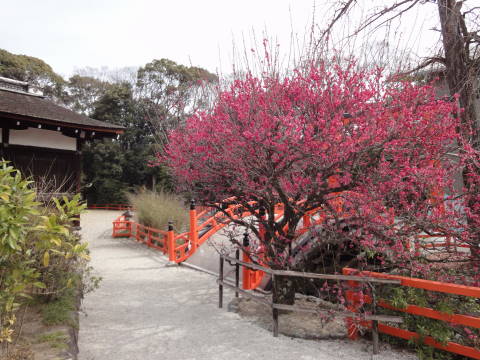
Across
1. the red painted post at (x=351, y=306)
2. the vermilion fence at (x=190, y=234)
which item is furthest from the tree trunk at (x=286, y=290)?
the vermilion fence at (x=190, y=234)

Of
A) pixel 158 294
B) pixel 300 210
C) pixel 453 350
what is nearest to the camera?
pixel 453 350

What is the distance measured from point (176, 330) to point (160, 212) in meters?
9.57

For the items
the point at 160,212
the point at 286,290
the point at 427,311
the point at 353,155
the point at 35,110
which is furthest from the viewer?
the point at 160,212

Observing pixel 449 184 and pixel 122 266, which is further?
pixel 122 266

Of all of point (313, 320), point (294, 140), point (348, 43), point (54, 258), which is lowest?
point (313, 320)

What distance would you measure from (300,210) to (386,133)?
1607 millimetres

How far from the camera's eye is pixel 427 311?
13.1 feet

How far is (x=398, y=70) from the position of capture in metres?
5.48

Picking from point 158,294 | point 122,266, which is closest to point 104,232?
point 122,266

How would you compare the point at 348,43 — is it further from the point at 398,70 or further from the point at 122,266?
Result: the point at 122,266

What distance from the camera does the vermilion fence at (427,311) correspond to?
366cm

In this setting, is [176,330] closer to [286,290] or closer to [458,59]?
[286,290]

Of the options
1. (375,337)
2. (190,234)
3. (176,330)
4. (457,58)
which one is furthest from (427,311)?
(190,234)

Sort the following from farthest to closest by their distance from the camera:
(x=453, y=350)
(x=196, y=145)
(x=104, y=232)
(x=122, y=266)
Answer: (x=104, y=232), (x=122, y=266), (x=196, y=145), (x=453, y=350)
